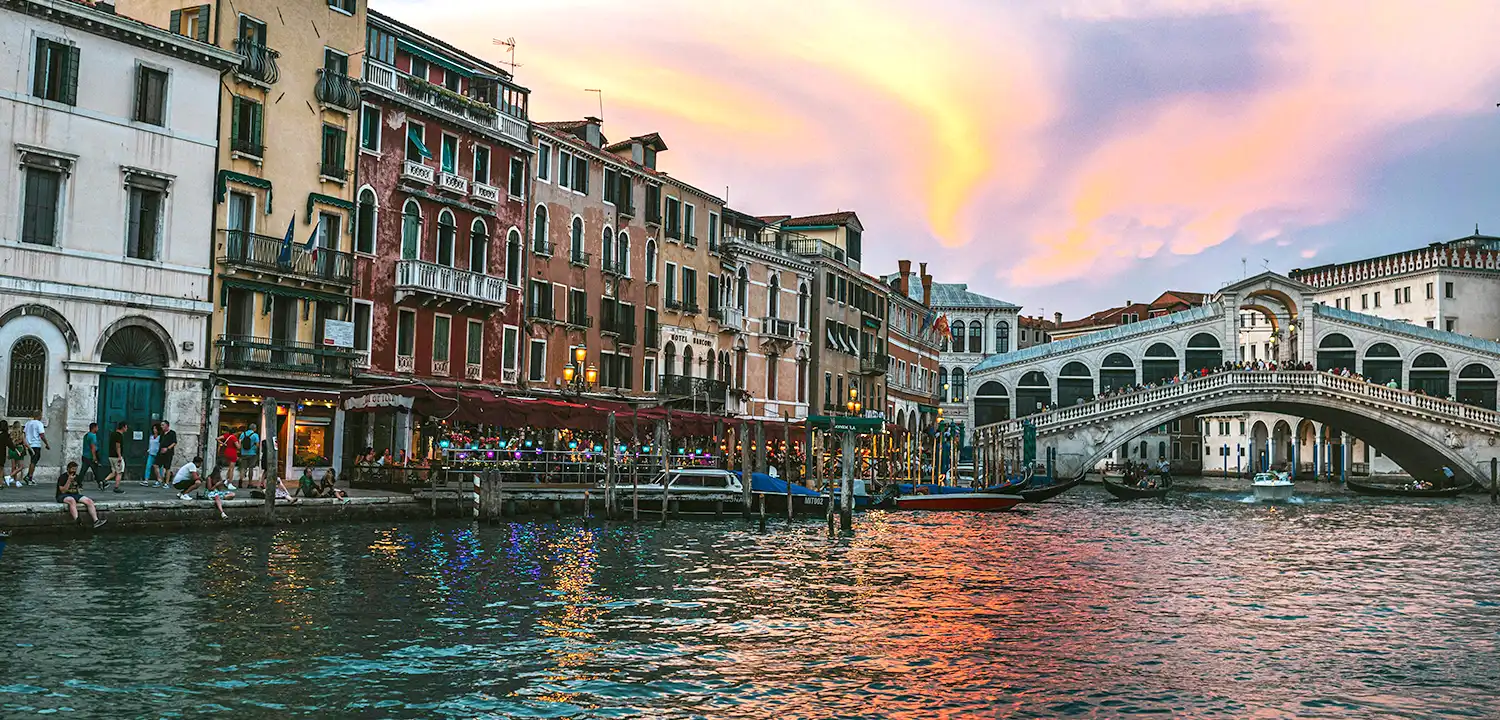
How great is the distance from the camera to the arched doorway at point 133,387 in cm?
→ 2436

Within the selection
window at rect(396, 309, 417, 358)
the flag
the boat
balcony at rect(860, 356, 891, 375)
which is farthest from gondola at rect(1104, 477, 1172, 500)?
the flag

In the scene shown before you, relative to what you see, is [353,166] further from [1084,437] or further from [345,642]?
[1084,437]

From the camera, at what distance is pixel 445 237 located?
31781 mm

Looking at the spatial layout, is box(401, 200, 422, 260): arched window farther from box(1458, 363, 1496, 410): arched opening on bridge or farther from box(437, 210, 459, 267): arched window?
box(1458, 363, 1496, 410): arched opening on bridge

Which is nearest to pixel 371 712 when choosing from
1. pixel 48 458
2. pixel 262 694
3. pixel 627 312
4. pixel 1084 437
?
pixel 262 694

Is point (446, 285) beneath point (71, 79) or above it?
beneath

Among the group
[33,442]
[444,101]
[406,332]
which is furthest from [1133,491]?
[33,442]

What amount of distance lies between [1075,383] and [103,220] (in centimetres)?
5033

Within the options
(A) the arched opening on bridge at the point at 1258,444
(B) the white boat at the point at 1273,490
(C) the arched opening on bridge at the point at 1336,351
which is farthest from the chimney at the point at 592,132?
(A) the arched opening on bridge at the point at 1258,444

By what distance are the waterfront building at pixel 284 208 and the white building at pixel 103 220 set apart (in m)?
0.56

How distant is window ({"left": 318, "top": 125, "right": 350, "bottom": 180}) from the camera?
94.0 feet

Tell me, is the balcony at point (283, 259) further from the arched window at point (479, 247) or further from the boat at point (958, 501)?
the boat at point (958, 501)

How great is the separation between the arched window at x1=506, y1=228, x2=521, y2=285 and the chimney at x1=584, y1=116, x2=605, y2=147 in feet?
16.7

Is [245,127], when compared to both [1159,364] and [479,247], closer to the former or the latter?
[479,247]
